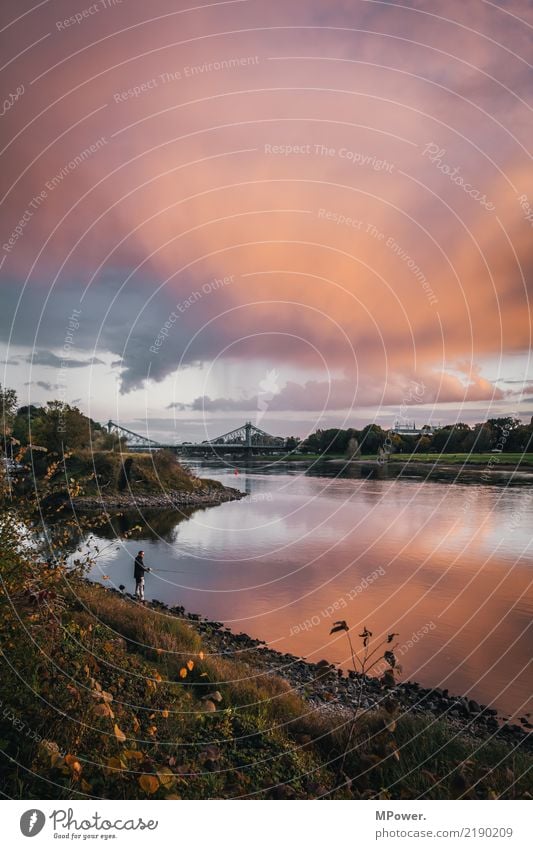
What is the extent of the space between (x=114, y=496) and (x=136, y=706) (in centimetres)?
4345

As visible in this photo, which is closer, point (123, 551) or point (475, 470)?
point (123, 551)

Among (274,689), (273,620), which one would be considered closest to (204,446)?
(273,620)

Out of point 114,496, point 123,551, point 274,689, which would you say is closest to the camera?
point 274,689

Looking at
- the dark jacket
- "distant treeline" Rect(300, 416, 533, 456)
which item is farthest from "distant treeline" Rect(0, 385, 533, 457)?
the dark jacket

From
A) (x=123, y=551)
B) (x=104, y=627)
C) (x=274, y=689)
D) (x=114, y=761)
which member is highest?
(x=114, y=761)

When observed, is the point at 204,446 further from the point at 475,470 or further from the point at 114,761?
the point at 114,761

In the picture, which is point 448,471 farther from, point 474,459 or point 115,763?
point 115,763

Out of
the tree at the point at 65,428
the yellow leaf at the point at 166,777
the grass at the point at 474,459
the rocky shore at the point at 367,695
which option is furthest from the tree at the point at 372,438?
the yellow leaf at the point at 166,777

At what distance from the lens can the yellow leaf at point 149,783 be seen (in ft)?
12.4

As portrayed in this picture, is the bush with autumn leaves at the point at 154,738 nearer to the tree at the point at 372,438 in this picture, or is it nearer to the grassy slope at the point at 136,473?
the grassy slope at the point at 136,473

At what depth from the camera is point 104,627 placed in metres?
8.38
